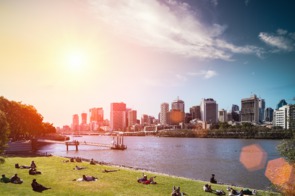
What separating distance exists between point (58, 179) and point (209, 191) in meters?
17.5

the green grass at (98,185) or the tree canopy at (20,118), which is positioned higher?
the tree canopy at (20,118)

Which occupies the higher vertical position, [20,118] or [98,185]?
[20,118]

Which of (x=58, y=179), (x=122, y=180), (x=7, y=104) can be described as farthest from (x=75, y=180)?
(x=7, y=104)

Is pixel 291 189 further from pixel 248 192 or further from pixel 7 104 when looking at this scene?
pixel 7 104

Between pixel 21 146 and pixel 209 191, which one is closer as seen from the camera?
pixel 209 191

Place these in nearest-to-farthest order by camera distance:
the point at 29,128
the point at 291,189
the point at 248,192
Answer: the point at 291,189, the point at 248,192, the point at 29,128

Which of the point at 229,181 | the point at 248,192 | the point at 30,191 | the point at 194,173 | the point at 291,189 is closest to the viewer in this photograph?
the point at 291,189

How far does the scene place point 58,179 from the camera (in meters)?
35.2

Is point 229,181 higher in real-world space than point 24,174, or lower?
lower

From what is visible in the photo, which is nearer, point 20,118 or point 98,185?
point 98,185

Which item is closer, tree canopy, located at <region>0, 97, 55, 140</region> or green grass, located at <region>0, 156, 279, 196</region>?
green grass, located at <region>0, 156, 279, 196</region>

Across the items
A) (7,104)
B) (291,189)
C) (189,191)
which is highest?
(7,104)

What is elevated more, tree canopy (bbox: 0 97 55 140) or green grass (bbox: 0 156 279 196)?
tree canopy (bbox: 0 97 55 140)

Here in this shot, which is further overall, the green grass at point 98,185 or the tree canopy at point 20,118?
the tree canopy at point 20,118
